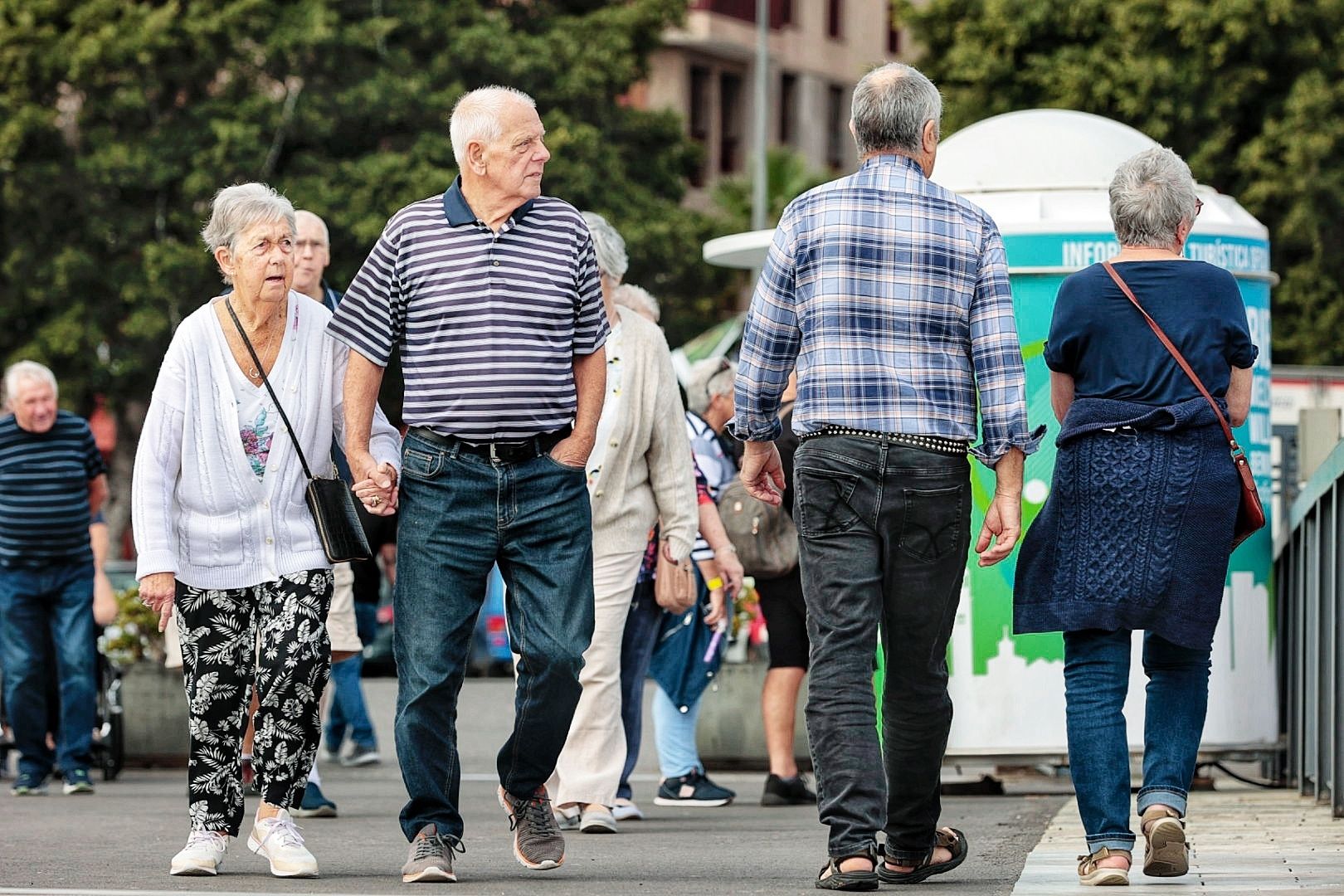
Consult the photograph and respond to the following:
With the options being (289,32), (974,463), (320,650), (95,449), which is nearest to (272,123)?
(289,32)

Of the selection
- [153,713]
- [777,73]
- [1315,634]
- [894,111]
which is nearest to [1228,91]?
[777,73]

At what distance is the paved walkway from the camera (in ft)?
19.9

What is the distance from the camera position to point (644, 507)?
27.3 ft

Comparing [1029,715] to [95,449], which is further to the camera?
[95,449]

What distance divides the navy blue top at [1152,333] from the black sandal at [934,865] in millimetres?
1174

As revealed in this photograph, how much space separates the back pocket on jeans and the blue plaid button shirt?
0.46 ft

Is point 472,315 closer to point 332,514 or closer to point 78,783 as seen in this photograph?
point 332,514

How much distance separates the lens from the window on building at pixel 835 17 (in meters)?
62.7

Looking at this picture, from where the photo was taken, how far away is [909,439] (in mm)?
6078

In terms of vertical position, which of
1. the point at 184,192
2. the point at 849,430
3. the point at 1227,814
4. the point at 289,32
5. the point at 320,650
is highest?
the point at 289,32

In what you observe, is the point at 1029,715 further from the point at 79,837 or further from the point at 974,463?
the point at 79,837

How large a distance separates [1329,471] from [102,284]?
1167 inches

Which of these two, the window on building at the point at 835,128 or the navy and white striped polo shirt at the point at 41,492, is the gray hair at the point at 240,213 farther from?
the window on building at the point at 835,128

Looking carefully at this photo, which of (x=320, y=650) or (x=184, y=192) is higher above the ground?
(x=184, y=192)
